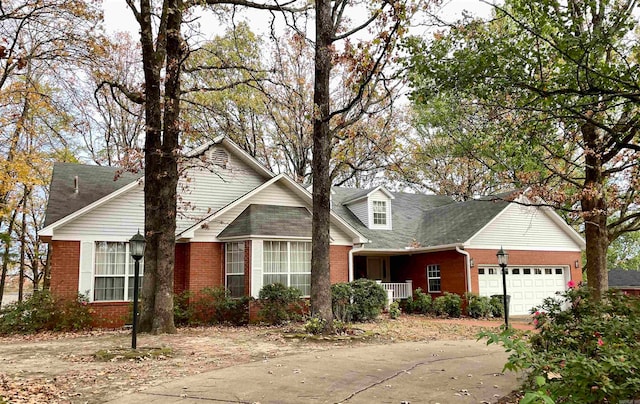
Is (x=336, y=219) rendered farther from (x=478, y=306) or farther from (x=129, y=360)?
(x=129, y=360)

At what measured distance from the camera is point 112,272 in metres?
16.2

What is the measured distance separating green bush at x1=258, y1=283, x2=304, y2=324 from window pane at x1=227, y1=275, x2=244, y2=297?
0.97 m

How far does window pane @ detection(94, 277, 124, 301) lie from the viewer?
625 inches

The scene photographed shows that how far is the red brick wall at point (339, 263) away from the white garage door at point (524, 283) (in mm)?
6025

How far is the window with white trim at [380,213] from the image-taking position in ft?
77.6

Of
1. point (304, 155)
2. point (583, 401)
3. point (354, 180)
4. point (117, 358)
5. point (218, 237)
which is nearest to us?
point (583, 401)

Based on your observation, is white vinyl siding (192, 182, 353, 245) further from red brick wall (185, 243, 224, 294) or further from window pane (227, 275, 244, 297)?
window pane (227, 275, 244, 297)

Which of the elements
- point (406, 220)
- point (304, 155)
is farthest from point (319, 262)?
point (304, 155)

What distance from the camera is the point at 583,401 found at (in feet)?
14.1

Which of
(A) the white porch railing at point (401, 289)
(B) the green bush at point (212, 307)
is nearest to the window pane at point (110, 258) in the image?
(B) the green bush at point (212, 307)

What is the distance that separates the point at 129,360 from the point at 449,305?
13.7 meters

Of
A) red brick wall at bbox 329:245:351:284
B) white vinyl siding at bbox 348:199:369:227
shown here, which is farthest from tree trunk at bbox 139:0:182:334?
white vinyl siding at bbox 348:199:369:227

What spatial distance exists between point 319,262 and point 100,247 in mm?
7722

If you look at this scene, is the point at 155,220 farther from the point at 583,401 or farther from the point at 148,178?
the point at 583,401
